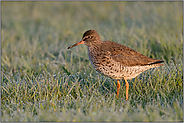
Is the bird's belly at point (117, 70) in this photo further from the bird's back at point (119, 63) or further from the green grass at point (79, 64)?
the green grass at point (79, 64)

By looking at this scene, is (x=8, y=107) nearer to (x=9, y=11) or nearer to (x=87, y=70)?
(x=87, y=70)

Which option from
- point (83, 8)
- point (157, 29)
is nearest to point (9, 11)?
point (83, 8)

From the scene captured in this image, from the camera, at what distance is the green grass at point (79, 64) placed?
4.43 meters

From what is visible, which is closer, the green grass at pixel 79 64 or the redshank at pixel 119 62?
the green grass at pixel 79 64

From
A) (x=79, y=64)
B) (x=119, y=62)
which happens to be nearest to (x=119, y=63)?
(x=119, y=62)

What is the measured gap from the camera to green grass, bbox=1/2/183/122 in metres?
4.43

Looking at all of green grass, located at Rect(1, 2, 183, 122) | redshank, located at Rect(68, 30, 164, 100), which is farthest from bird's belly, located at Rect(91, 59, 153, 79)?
green grass, located at Rect(1, 2, 183, 122)

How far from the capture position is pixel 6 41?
901 centimetres

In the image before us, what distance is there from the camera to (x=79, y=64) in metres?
6.87

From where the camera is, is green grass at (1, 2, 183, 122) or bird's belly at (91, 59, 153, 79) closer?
green grass at (1, 2, 183, 122)

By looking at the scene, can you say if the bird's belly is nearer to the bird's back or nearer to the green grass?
the bird's back

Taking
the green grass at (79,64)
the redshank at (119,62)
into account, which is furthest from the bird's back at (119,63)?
the green grass at (79,64)

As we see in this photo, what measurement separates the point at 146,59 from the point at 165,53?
2.08 m

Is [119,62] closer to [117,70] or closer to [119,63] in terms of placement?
[119,63]
